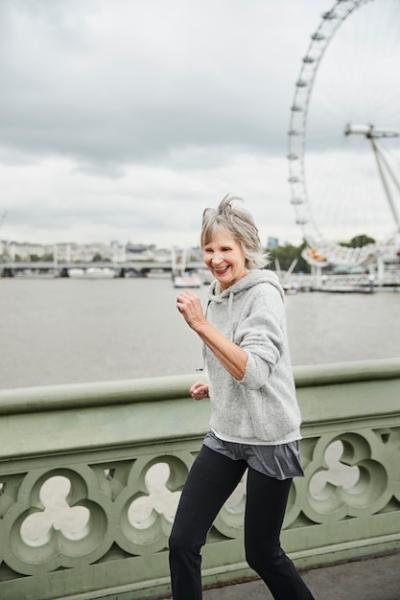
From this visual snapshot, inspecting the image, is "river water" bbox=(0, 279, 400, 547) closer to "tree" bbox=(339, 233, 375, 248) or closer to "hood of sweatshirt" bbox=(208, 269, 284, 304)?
"hood of sweatshirt" bbox=(208, 269, 284, 304)

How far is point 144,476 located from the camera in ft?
7.71

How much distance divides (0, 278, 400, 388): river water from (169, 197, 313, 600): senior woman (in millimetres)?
19855

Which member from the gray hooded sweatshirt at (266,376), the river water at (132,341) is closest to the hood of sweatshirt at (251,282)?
the gray hooded sweatshirt at (266,376)

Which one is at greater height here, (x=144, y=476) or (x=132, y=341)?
(x=144, y=476)

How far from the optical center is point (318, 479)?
14.7 ft

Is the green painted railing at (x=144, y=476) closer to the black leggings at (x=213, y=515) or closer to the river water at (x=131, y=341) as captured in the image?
the black leggings at (x=213, y=515)

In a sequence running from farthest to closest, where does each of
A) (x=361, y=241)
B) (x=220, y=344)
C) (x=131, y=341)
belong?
1. (x=361, y=241)
2. (x=131, y=341)
3. (x=220, y=344)

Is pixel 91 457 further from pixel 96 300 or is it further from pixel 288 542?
pixel 96 300

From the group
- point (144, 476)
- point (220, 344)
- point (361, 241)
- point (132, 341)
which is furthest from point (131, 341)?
point (361, 241)

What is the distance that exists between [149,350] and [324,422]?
88.7 feet

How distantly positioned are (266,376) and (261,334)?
0.10m

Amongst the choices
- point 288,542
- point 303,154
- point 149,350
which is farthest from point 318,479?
point 303,154

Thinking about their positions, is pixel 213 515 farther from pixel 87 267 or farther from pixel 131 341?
pixel 87 267

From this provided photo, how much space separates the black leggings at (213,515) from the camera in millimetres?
1865
